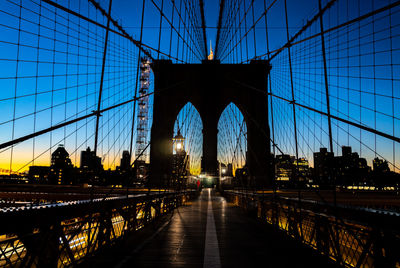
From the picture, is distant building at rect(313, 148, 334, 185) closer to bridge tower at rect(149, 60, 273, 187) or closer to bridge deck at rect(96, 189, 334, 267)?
bridge deck at rect(96, 189, 334, 267)

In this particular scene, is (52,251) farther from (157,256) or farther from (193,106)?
(193,106)

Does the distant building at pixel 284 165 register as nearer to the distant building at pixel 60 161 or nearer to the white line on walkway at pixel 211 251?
the white line on walkway at pixel 211 251

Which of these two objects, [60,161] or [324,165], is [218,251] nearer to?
[324,165]

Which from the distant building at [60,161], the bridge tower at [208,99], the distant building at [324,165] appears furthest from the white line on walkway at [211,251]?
the bridge tower at [208,99]

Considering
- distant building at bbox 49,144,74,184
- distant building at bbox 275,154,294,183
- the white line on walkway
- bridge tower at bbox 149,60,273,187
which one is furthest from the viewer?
bridge tower at bbox 149,60,273,187

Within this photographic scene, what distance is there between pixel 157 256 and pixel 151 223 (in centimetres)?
294

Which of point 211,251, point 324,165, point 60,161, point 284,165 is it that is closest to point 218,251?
point 211,251

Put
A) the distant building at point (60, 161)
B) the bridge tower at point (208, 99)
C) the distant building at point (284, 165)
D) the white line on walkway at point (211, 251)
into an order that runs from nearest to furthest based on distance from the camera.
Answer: the white line on walkway at point (211, 251) → the distant building at point (284, 165) → the distant building at point (60, 161) → the bridge tower at point (208, 99)

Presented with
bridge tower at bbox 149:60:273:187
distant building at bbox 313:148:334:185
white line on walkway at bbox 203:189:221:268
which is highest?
bridge tower at bbox 149:60:273:187

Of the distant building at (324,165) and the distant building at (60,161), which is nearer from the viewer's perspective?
the distant building at (324,165)

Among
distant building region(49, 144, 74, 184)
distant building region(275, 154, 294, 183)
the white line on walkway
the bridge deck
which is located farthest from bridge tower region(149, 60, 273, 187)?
the bridge deck

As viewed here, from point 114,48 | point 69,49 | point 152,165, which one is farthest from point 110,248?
point 152,165

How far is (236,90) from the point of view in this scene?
27000 millimetres

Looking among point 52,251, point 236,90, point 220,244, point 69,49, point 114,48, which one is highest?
point 236,90
